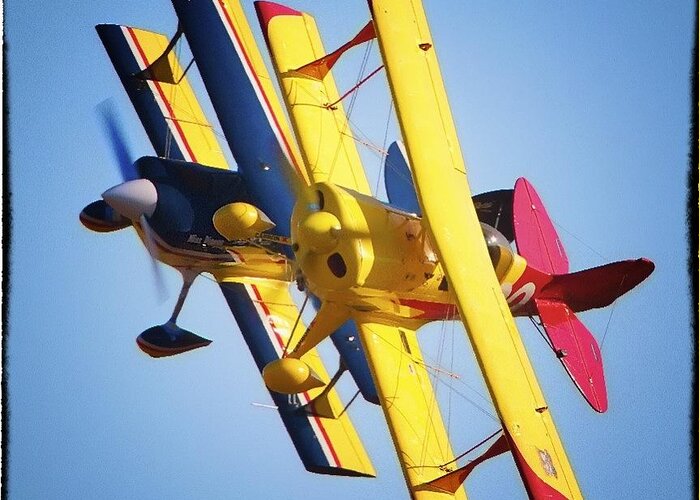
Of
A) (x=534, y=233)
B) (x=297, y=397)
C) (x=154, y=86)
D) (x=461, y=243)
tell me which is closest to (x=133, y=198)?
(x=154, y=86)

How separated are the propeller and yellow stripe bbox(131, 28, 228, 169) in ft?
1.90

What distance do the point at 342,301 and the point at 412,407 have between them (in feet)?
2.16

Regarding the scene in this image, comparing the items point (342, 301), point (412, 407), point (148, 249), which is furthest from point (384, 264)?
point (148, 249)

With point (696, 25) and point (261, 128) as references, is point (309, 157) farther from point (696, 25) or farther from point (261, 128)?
point (696, 25)

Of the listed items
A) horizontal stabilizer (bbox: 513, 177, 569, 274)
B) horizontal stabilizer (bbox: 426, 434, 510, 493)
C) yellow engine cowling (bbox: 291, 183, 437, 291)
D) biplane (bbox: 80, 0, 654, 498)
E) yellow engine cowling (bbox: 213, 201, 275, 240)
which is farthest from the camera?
horizontal stabilizer (bbox: 513, 177, 569, 274)

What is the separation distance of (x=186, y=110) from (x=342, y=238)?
7.00 feet

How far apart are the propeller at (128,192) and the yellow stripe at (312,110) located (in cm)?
83

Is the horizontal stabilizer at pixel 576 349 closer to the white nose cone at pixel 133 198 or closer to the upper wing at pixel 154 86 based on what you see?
the white nose cone at pixel 133 198

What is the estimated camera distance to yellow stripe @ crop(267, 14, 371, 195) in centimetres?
791

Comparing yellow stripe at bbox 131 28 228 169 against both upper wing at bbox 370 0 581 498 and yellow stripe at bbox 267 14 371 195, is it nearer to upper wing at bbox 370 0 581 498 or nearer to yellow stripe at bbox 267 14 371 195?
yellow stripe at bbox 267 14 371 195

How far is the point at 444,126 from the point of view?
7.33 m

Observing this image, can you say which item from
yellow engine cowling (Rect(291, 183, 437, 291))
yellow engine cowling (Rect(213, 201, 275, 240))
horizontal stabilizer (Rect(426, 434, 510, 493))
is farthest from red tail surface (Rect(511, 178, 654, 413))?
yellow engine cowling (Rect(213, 201, 275, 240))

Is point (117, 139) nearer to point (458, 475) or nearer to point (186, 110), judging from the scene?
point (186, 110)

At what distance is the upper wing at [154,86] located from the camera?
29.1 ft
